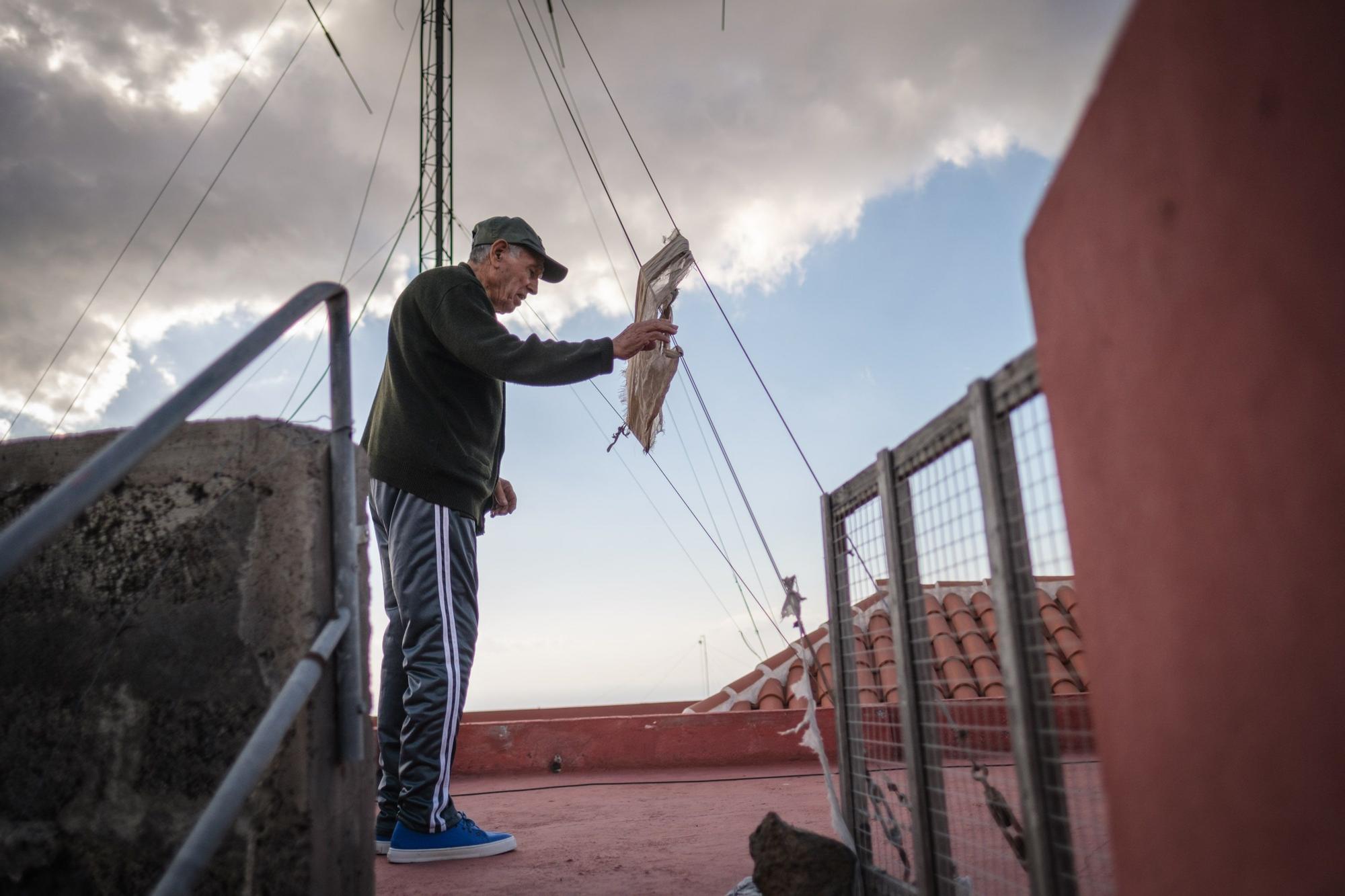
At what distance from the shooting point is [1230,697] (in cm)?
81

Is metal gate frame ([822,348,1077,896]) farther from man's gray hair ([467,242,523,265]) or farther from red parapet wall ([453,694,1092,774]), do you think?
red parapet wall ([453,694,1092,774])

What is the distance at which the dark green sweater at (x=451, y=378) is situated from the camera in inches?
100

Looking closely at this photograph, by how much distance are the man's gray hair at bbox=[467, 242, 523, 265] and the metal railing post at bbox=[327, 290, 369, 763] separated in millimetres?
1290

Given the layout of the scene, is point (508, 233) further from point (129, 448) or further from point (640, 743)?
point (640, 743)

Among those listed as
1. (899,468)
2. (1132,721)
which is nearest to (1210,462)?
(1132,721)

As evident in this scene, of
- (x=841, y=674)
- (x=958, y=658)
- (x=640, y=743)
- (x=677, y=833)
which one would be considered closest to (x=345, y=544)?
(x=841, y=674)

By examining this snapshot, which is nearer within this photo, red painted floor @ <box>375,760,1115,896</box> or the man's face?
red painted floor @ <box>375,760,1115,896</box>

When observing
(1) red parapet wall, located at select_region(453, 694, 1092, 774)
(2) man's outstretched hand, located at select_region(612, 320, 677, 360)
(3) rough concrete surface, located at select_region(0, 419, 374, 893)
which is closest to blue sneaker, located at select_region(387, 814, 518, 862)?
(3) rough concrete surface, located at select_region(0, 419, 374, 893)

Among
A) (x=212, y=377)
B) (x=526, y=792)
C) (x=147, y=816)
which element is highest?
(x=212, y=377)

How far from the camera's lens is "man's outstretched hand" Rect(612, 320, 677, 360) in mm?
2686

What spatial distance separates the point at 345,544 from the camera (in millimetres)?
1648

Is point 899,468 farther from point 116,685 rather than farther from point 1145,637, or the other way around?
point 116,685

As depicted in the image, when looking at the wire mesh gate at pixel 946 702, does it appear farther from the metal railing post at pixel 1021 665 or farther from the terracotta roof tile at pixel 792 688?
the terracotta roof tile at pixel 792 688

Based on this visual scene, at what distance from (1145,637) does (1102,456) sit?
213mm
